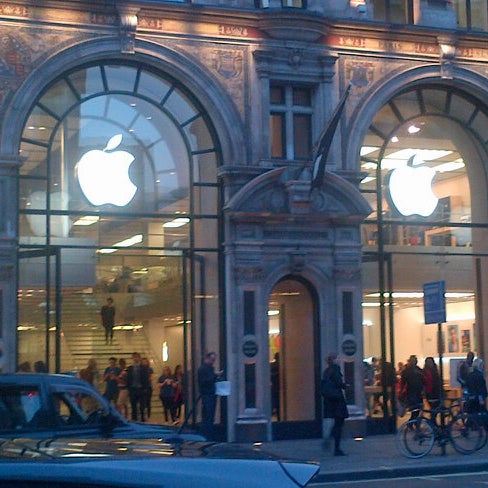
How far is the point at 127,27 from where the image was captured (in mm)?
22266

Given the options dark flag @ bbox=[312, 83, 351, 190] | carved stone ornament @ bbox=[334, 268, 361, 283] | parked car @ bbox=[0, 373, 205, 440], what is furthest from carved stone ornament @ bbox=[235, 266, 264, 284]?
parked car @ bbox=[0, 373, 205, 440]

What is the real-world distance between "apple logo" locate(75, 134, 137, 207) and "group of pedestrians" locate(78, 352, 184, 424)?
3.32 meters

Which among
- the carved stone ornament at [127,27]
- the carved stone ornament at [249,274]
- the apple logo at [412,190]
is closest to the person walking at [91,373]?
the carved stone ornament at [249,274]

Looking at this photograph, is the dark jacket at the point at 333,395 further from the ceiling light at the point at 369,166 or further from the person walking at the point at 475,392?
the ceiling light at the point at 369,166

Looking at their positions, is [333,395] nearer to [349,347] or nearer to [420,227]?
[349,347]

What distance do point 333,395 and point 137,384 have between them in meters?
4.54

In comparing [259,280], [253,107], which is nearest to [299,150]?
[253,107]

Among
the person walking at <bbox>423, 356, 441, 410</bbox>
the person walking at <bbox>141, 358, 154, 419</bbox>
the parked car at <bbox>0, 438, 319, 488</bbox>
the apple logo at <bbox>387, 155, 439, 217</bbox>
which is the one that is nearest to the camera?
the parked car at <bbox>0, 438, 319, 488</bbox>

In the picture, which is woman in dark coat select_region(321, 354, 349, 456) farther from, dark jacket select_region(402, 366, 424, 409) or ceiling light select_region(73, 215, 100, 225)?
ceiling light select_region(73, 215, 100, 225)

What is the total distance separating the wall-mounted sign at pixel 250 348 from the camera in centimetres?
2270

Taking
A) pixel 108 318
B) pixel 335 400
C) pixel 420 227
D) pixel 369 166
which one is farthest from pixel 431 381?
pixel 108 318

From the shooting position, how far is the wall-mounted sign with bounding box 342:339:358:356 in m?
23.5

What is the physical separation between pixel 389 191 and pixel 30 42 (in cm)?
886

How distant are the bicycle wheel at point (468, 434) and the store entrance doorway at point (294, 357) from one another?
455 cm
